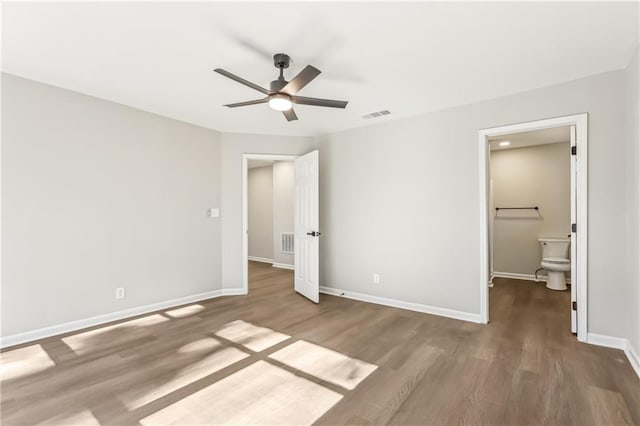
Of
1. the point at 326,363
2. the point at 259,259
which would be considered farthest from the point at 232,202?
the point at 259,259

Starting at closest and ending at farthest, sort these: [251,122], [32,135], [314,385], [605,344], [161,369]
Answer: [314,385]
[161,369]
[605,344]
[32,135]
[251,122]

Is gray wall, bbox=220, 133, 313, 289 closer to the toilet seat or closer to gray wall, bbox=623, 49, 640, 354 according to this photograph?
gray wall, bbox=623, 49, 640, 354

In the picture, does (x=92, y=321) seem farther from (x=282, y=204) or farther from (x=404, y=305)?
(x=282, y=204)

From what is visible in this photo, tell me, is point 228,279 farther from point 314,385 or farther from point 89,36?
point 89,36

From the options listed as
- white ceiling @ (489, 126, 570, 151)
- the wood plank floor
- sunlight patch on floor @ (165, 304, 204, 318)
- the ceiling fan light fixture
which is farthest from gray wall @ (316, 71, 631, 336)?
the ceiling fan light fixture

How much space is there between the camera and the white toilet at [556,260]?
4.75 metres

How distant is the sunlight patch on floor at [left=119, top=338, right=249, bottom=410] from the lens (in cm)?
207

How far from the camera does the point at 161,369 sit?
8.01ft

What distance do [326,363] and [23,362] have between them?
2531 millimetres

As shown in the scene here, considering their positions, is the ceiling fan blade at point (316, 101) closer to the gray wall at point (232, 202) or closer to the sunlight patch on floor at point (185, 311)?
the gray wall at point (232, 202)

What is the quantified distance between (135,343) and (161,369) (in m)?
0.70

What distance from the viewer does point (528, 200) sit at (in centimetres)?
565

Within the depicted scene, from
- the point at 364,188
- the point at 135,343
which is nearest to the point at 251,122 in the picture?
the point at 364,188

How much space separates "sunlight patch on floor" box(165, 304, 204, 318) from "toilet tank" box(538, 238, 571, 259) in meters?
5.58
